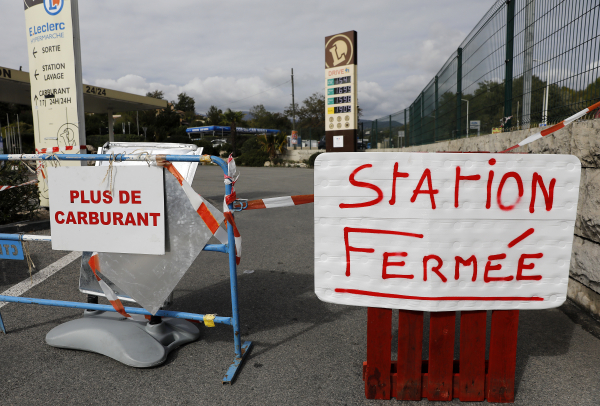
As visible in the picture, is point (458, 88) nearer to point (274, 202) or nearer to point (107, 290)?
point (274, 202)

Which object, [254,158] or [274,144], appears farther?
[274,144]

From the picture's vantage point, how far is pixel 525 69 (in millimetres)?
4492

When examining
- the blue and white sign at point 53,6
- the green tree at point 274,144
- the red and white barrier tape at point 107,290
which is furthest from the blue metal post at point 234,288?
the green tree at point 274,144

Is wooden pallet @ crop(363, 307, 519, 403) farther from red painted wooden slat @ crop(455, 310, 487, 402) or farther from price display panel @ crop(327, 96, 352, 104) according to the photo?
price display panel @ crop(327, 96, 352, 104)

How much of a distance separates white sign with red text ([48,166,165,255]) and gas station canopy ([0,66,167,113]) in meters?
13.1

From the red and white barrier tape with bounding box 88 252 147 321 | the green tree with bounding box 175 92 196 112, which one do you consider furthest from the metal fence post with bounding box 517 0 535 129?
the green tree with bounding box 175 92 196 112

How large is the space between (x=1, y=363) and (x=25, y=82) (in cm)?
1392

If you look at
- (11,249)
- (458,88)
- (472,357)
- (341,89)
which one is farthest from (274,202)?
(341,89)

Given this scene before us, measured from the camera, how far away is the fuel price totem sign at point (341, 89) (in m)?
11.6

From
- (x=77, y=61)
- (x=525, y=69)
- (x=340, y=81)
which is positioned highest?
(x=340, y=81)

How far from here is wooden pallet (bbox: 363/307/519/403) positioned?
7.10 feet

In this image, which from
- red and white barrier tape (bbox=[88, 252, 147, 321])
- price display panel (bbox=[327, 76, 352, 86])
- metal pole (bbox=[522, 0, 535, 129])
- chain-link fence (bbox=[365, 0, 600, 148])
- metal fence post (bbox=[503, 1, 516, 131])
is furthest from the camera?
price display panel (bbox=[327, 76, 352, 86])

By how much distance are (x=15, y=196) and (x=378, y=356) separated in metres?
6.21

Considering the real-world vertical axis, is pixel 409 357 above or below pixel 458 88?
below
